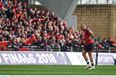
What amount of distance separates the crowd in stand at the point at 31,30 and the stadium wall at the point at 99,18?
7.11 m

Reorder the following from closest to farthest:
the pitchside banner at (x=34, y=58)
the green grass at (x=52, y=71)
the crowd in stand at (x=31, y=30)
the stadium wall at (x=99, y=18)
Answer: the green grass at (x=52, y=71), the pitchside banner at (x=34, y=58), the crowd in stand at (x=31, y=30), the stadium wall at (x=99, y=18)

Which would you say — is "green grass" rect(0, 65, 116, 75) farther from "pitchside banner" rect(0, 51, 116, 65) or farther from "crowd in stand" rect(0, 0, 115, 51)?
"crowd in stand" rect(0, 0, 115, 51)

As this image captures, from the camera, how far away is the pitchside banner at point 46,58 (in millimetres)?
32781

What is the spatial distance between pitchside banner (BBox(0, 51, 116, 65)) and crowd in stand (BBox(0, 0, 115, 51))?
1055mm

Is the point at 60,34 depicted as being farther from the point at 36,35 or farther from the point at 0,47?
the point at 0,47

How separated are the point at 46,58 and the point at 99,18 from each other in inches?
568

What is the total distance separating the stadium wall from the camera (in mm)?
47250

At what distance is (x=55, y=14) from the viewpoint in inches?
1695

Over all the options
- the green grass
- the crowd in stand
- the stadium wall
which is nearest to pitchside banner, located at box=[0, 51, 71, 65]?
the crowd in stand

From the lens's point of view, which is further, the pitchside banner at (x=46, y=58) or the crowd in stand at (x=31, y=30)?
the crowd in stand at (x=31, y=30)

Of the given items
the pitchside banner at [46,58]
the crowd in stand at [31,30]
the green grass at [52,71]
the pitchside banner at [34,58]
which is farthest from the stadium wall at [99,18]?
the green grass at [52,71]

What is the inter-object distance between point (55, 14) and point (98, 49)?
678cm

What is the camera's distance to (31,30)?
37.0m

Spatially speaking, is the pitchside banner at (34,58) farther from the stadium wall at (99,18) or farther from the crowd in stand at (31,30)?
the stadium wall at (99,18)
